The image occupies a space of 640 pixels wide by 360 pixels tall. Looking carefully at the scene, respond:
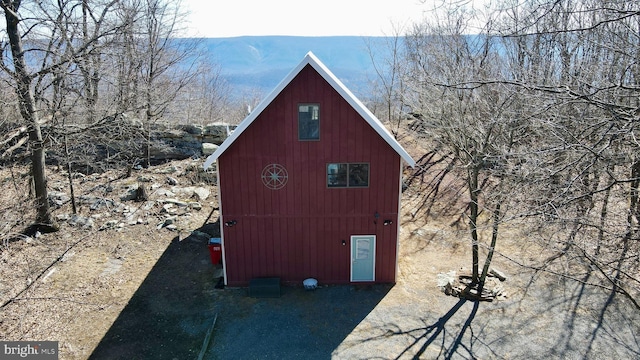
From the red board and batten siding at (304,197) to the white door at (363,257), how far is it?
0.50 feet

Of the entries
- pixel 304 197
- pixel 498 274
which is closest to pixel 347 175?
pixel 304 197

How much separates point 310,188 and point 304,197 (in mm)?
325

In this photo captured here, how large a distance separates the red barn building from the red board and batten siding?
0.09ft

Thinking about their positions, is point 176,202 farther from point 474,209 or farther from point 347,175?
point 474,209

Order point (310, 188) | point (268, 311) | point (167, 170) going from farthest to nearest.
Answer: point (167, 170) → point (310, 188) → point (268, 311)

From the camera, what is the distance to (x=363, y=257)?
1202 cm

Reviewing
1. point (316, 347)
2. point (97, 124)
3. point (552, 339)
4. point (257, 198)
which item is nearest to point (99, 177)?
point (97, 124)

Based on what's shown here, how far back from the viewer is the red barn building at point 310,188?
423 inches

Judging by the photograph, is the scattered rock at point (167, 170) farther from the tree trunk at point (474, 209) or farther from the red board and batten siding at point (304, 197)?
the tree trunk at point (474, 209)

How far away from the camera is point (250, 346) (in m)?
9.58

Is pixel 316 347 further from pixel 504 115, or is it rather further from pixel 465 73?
pixel 465 73

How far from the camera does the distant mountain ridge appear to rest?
9062 cm

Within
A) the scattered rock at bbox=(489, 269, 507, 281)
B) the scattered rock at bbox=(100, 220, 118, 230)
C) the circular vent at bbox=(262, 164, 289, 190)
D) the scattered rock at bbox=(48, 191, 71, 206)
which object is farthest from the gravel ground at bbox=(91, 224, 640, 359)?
the scattered rock at bbox=(48, 191, 71, 206)

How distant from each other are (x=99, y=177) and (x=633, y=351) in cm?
2033
